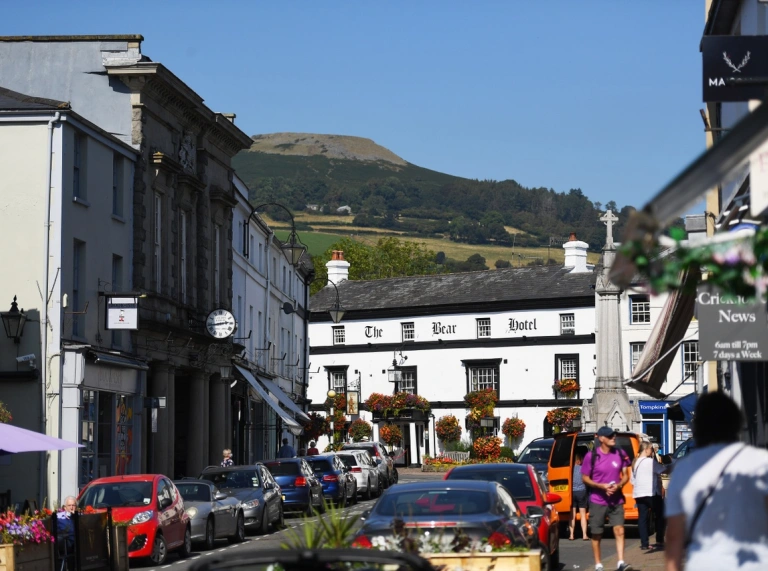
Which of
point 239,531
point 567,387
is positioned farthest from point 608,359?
point 239,531

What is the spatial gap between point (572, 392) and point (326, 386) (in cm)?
1763

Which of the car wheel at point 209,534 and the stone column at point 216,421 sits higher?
the stone column at point 216,421

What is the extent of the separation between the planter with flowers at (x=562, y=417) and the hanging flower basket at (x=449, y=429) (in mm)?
5857

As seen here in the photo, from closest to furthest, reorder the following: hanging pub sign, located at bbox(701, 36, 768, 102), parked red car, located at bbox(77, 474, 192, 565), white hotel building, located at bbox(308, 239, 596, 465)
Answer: hanging pub sign, located at bbox(701, 36, 768, 102)
parked red car, located at bbox(77, 474, 192, 565)
white hotel building, located at bbox(308, 239, 596, 465)

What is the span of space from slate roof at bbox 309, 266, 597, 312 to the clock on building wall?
38.8m

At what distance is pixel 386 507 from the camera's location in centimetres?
1395

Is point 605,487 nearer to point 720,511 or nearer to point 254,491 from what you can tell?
point 720,511

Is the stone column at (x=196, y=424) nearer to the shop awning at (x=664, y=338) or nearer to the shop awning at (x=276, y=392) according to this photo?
the shop awning at (x=276, y=392)

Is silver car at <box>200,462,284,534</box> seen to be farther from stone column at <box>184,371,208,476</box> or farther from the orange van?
stone column at <box>184,371,208,476</box>

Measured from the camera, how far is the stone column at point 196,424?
135 feet

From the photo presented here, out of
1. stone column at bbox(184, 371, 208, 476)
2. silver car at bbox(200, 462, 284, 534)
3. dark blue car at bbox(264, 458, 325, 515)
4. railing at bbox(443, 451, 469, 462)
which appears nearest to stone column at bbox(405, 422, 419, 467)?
railing at bbox(443, 451, 469, 462)

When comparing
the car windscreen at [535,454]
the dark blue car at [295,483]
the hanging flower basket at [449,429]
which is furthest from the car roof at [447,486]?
the hanging flower basket at [449,429]

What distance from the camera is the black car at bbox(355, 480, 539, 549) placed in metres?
12.7

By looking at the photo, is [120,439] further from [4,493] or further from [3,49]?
[3,49]
